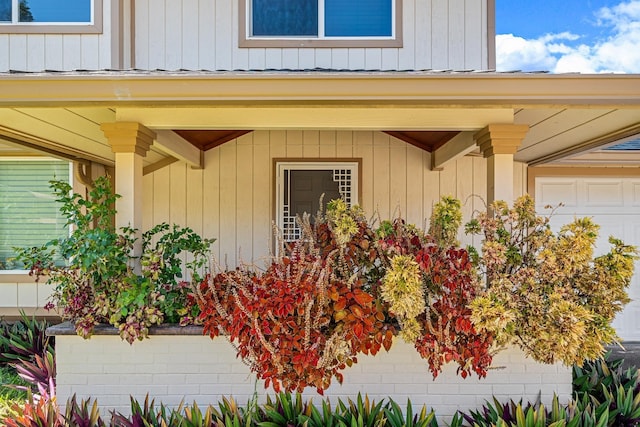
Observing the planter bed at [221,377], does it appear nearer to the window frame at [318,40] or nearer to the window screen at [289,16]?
the window frame at [318,40]

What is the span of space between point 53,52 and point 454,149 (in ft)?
15.1

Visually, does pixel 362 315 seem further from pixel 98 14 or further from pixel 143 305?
pixel 98 14

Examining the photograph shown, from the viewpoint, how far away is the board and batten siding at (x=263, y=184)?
5551 mm

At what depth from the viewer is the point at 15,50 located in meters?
4.84

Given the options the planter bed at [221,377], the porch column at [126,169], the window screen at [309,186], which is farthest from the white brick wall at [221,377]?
the window screen at [309,186]

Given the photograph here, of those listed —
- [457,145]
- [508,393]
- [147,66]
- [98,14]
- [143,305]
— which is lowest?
[508,393]

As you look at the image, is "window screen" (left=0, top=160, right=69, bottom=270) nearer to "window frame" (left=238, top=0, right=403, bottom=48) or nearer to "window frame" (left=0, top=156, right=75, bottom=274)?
"window frame" (left=0, top=156, right=75, bottom=274)

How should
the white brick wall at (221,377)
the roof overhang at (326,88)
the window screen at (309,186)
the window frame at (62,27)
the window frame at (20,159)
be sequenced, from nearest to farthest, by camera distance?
the roof overhang at (326,88)
the white brick wall at (221,377)
the window frame at (62,27)
the window screen at (309,186)
the window frame at (20,159)

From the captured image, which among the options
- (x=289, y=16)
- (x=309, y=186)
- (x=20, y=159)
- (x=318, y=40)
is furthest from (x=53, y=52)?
(x=309, y=186)

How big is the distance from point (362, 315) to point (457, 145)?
2512 millimetres

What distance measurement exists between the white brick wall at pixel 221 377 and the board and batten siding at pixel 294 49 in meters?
3.11

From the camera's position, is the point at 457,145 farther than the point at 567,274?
Yes

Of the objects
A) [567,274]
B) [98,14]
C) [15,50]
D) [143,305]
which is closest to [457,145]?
[567,274]

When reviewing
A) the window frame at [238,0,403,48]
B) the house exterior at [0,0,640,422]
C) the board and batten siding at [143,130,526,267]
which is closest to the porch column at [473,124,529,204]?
the house exterior at [0,0,640,422]
